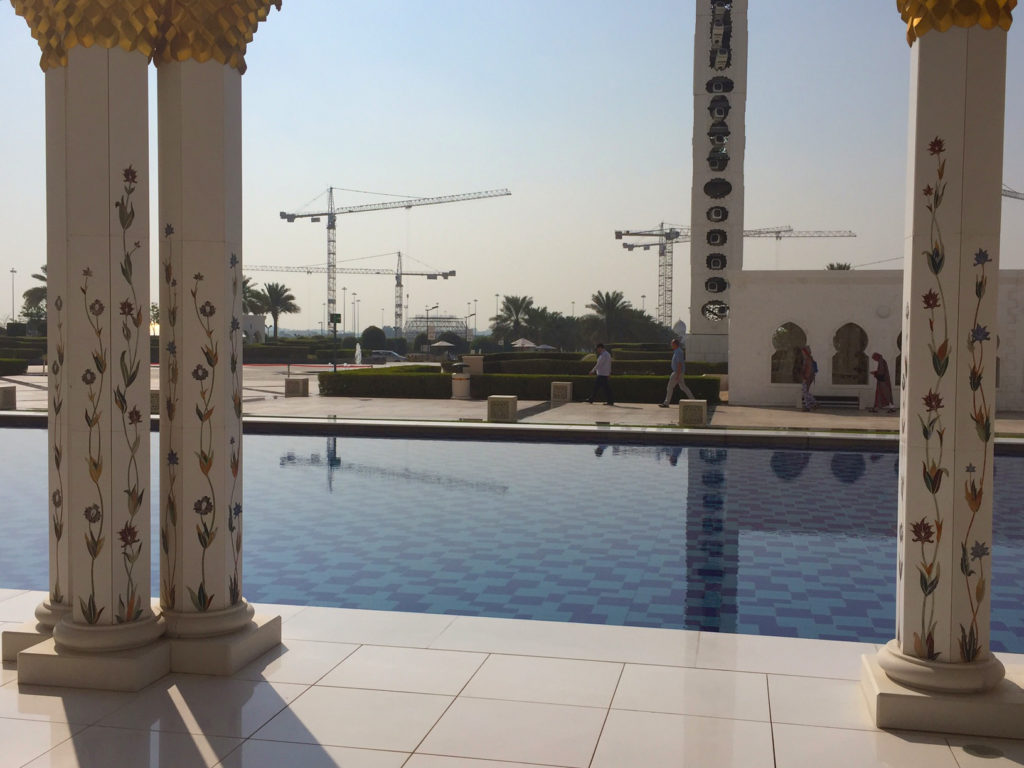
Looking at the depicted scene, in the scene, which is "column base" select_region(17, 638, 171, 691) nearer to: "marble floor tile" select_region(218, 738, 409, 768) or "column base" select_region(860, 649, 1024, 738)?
"marble floor tile" select_region(218, 738, 409, 768)

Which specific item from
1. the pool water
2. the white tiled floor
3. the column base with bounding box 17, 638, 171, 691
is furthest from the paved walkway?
the column base with bounding box 17, 638, 171, 691

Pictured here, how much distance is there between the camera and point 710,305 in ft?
119

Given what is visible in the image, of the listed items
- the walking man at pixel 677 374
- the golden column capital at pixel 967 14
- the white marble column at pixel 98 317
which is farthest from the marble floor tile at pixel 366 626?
the walking man at pixel 677 374

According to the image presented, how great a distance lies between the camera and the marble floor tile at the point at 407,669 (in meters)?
5.08

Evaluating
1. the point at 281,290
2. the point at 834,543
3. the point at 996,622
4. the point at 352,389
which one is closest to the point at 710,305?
the point at 352,389

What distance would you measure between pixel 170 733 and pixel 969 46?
4983 millimetres

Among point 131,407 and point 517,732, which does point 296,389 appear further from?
point 517,732

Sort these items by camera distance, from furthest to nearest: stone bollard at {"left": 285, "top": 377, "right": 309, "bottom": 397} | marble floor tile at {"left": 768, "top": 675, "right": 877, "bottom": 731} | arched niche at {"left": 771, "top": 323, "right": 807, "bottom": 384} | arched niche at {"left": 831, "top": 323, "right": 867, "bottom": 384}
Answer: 1. stone bollard at {"left": 285, "top": 377, "right": 309, "bottom": 397}
2. arched niche at {"left": 771, "top": 323, "right": 807, "bottom": 384}
3. arched niche at {"left": 831, "top": 323, "right": 867, "bottom": 384}
4. marble floor tile at {"left": 768, "top": 675, "right": 877, "bottom": 731}

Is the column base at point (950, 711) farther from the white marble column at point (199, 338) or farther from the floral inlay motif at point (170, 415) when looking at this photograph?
the floral inlay motif at point (170, 415)

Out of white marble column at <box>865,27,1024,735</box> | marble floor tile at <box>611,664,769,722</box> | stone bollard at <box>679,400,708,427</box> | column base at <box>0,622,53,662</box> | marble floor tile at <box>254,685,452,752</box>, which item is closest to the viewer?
marble floor tile at <box>254,685,452,752</box>

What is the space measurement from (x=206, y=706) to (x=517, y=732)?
161cm

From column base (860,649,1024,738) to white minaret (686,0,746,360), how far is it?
31.7 meters

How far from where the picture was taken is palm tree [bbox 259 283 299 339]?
84.9m

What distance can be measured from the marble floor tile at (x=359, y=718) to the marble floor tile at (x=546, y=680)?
12.2 inches
